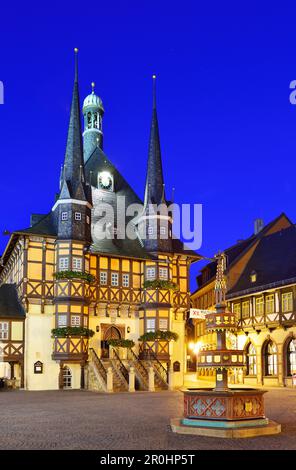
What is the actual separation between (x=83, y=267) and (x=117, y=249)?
401 centimetres

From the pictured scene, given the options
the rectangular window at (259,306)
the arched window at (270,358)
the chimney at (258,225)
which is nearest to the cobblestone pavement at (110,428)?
the arched window at (270,358)

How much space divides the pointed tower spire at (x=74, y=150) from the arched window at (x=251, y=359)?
1789 centimetres

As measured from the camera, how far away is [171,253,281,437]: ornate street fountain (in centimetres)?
1686

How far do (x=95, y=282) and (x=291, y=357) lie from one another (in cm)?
1459

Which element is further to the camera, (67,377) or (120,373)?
(67,377)

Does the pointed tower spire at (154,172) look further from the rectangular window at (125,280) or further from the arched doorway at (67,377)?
the arched doorway at (67,377)

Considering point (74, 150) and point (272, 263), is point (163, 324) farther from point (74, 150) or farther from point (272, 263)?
point (74, 150)

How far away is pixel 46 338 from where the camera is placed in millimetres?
42438

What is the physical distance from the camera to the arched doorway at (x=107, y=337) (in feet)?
147

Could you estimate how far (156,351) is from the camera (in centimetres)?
4453

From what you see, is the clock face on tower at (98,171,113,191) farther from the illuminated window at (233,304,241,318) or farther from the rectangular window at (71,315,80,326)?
the illuminated window at (233,304,241,318)

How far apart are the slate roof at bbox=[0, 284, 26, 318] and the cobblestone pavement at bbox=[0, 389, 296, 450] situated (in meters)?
15.4

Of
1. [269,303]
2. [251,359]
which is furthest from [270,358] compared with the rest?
[269,303]

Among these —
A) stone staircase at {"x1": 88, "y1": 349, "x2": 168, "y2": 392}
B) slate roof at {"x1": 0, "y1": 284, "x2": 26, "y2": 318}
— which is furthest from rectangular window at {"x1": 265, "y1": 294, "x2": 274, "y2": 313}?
slate roof at {"x1": 0, "y1": 284, "x2": 26, "y2": 318}
